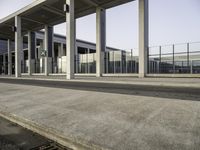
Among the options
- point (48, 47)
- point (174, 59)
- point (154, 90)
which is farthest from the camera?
point (48, 47)

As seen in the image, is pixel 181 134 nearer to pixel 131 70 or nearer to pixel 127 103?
pixel 127 103

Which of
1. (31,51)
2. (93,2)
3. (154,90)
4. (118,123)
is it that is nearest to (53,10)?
(93,2)

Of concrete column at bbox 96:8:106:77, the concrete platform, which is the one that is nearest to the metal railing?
concrete column at bbox 96:8:106:77

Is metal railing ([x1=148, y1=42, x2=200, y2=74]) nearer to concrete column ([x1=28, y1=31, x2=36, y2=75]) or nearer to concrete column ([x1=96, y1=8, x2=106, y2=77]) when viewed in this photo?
concrete column ([x1=96, y1=8, x2=106, y2=77])

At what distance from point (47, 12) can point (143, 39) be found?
16.7m

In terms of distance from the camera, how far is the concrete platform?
12.3 feet

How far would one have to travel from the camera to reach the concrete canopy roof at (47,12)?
26109mm

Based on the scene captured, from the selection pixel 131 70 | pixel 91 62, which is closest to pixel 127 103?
pixel 131 70

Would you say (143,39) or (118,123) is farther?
(143,39)

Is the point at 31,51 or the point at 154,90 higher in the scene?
the point at 31,51

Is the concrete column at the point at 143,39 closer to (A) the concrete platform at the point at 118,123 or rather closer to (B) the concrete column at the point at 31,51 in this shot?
(A) the concrete platform at the point at 118,123

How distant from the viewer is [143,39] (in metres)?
21.7

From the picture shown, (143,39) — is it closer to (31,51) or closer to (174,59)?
(174,59)

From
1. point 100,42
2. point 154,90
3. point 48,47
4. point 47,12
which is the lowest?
point 154,90
